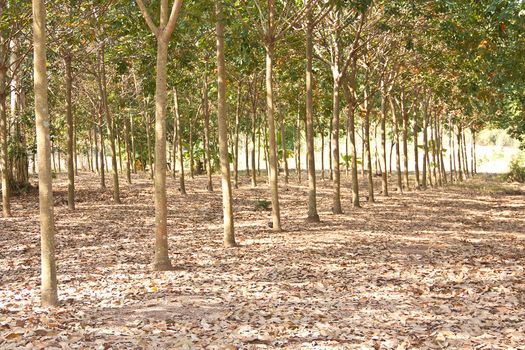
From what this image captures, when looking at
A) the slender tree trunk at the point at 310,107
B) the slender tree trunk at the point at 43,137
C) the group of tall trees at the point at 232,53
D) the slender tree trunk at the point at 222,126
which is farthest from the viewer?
the slender tree trunk at the point at 310,107

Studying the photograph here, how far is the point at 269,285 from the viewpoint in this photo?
9938 millimetres

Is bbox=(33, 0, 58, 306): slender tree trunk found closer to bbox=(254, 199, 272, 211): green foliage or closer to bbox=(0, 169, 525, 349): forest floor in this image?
bbox=(0, 169, 525, 349): forest floor

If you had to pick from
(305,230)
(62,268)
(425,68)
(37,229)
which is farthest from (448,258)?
(425,68)

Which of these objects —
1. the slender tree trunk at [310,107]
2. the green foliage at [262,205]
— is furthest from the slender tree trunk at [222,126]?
the green foliage at [262,205]

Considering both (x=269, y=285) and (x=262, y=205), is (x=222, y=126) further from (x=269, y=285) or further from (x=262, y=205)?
(x=262, y=205)

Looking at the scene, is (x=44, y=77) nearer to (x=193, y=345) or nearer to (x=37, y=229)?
(x=193, y=345)

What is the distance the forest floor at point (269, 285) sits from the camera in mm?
6988

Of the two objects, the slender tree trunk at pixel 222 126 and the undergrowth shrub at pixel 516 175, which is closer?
the slender tree trunk at pixel 222 126

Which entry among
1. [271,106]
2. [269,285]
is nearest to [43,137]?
[269,285]

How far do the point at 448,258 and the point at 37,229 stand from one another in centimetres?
1169

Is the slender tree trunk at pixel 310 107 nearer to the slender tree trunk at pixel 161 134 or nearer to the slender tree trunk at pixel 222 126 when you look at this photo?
the slender tree trunk at pixel 222 126

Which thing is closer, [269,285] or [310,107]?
[269,285]

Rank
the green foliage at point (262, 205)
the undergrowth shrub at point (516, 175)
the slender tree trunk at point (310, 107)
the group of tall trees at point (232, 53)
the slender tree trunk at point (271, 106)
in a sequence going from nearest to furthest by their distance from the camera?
the group of tall trees at point (232, 53)
the slender tree trunk at point (271, 106)
the slender tree trunk at point (310, 107)
the green foliage at point (262, 205)
the undergrowth shrub at point (516, 175)

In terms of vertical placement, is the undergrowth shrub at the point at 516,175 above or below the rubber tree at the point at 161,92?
below
